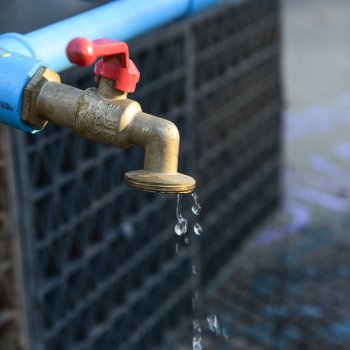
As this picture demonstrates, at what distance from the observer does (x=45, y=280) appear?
Answer: 16.0ft

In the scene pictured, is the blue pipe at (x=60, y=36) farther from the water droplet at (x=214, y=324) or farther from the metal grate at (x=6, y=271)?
the water droplet at (x=214, y=324)

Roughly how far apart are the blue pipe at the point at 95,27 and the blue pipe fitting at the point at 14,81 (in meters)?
0.20

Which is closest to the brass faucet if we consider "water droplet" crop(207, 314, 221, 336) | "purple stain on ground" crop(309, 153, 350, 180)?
"water droplet" crop(207, 314, 221, 336)

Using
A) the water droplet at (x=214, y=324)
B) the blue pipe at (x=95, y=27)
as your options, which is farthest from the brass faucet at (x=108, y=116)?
the water droplet at (x=214, y=324)

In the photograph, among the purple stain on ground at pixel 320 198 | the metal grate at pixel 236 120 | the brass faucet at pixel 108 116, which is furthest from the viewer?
the purple stain on ground at pixel 320 198

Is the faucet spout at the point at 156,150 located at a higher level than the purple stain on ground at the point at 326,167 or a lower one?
higher

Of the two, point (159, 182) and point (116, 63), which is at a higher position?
point (116, 63)

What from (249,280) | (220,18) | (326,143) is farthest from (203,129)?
(326,143)

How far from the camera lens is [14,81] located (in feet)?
7.39

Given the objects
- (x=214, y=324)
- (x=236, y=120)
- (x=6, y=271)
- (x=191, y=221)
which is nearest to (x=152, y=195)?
(x=191, y=221)

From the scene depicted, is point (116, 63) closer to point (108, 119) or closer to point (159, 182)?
point (108, 119)

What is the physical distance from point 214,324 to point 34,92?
15.2ft

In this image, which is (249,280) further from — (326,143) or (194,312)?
(326,143)

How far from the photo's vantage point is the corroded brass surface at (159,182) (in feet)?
6.88
